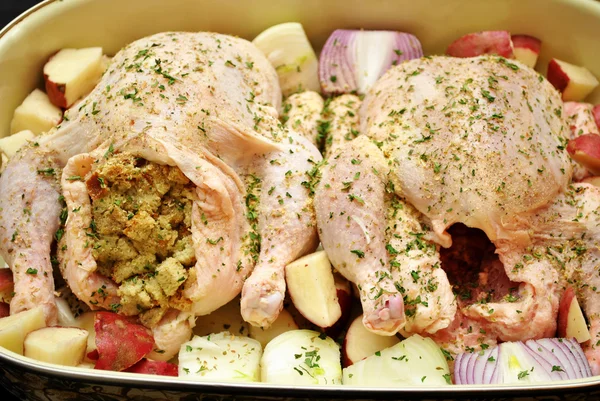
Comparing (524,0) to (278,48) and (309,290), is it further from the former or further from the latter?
(309,290)

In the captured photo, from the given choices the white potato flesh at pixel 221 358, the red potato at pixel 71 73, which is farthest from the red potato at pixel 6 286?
the red potato at pixel 71 73

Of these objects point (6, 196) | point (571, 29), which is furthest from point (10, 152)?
point (571, 29)

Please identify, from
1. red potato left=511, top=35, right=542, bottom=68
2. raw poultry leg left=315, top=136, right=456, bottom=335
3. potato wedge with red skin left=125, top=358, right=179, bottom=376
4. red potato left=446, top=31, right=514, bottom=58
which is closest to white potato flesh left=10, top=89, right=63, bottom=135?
potato wedge with red skin left=125, top=358, right=179, bottom=376

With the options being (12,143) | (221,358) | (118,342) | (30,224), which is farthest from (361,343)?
(12,143)

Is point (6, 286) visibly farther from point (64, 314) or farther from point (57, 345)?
point (57, 345)

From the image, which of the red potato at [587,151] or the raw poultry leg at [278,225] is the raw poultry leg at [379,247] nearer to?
the raw poultry leg at [278,225]
